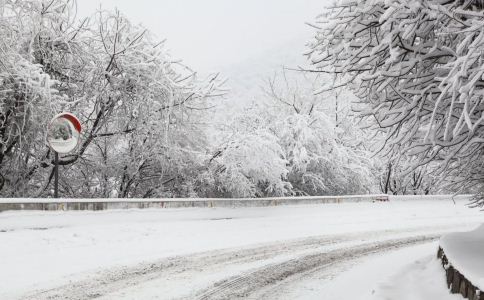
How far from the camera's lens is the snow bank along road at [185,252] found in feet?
25.4

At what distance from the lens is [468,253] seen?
24.6ft

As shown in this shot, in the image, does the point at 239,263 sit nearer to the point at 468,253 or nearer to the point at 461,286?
the point at 468,253

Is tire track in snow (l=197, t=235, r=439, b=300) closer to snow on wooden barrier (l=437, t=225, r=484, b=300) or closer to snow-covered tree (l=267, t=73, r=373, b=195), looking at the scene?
snow on wooden barrier (l=437, t=225, r=484, b=300)

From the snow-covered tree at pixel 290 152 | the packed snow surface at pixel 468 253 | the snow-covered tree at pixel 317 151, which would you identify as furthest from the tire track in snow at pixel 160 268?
the snow-covered tree at pixel 317 151

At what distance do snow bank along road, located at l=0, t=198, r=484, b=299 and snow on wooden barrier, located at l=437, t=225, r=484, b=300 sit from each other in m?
1.50

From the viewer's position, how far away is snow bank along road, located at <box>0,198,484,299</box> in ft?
25.4

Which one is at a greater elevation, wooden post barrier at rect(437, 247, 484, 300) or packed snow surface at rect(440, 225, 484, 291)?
packed snow surface at rect(440, 225, 484, 291)

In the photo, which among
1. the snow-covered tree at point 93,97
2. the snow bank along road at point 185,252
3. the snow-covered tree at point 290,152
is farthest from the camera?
the snow-covered tree at point 290,152

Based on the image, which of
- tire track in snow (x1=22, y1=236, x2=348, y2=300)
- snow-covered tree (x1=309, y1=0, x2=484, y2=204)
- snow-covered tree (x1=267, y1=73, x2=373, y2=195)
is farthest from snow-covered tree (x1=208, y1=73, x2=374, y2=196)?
snow-covered tree (x1=309, y1=0, x2=484, y2=204)

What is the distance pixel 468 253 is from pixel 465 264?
3.03 ft

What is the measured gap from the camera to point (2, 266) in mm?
8953

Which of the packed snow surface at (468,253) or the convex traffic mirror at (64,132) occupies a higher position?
the convex traffic mirror at (64,132)

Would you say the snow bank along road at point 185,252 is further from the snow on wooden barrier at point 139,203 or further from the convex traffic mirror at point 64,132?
the convex traffic mirror at point 64,132

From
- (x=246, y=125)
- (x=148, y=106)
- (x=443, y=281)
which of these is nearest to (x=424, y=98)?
(x=443, y=281)
